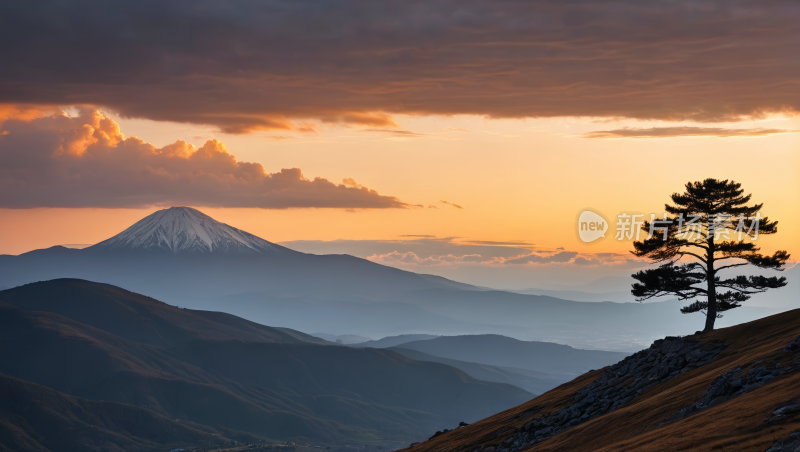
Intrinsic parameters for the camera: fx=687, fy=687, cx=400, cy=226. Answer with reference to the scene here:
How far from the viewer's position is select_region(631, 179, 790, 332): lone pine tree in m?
65.1

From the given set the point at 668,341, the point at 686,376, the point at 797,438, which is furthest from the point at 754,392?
the point at 668,341

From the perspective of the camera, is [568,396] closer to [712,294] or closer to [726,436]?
[712,294]

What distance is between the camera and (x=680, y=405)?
131 feet

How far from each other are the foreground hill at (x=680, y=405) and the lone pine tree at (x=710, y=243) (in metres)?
6.39

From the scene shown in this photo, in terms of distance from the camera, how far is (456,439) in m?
71.6

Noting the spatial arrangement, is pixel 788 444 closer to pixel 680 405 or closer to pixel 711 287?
pixel 680 405

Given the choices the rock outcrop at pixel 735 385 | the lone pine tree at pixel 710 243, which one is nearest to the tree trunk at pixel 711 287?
the lone pine tree at pixel 710 243

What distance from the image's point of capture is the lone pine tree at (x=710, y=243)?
213 ft

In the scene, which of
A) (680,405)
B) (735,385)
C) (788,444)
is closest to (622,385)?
(680,405)

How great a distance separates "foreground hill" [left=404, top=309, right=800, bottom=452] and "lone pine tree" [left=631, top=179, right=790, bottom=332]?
6390 mm

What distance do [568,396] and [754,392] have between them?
30.5 metres

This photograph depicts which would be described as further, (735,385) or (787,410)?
(735,385)

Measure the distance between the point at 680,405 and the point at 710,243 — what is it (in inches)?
1194

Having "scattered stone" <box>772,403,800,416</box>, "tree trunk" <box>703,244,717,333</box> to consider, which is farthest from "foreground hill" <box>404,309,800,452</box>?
"tree trunk" <box>703,244,717,333</box>
